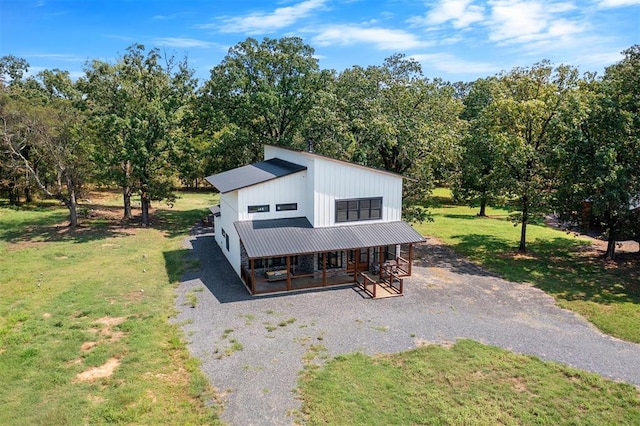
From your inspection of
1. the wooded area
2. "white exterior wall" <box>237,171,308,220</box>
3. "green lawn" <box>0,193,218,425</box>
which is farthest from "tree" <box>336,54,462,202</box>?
"green lawn" <box>0,193,218,425</box>

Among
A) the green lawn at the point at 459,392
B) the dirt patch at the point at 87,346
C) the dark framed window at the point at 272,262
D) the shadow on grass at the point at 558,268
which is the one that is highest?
the dark framed window at the point at 272,262

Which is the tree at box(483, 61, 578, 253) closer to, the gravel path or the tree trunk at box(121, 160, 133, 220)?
the gravel path

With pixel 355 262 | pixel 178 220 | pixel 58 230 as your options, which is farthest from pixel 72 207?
pixel 355 262

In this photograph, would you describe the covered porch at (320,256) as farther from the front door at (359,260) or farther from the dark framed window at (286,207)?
the dark framed window at (286,207)

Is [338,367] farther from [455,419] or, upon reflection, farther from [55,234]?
[55,234]

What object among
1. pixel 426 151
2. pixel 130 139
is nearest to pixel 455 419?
pixel 426 151

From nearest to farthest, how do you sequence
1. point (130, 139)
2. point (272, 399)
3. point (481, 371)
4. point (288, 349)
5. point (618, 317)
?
point (272, 399) < point (481, 371) < point (288, 349) < point (618, 317) < point (130, 139)

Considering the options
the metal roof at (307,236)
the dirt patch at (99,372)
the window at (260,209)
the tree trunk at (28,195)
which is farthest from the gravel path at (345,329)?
the tree trunk at (28,195)

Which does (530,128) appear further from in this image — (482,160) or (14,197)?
(14,197)
